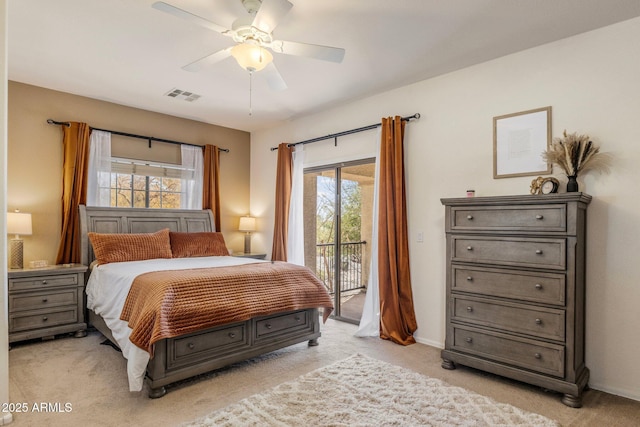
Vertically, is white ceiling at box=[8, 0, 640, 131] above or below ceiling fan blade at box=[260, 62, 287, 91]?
above

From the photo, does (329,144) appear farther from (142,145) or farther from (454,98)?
(142,145)

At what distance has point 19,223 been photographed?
3744mm

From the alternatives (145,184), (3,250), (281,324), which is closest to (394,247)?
(281,324)

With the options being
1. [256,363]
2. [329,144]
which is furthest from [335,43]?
[256,363]

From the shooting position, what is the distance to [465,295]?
10.1ft

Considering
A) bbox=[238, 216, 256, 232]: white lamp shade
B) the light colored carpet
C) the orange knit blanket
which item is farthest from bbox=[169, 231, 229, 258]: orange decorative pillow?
the light colored carpet

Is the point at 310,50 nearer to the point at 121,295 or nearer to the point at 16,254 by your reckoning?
the point at 121,295

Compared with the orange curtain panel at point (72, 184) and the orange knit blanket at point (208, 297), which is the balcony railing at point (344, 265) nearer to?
the orange knit blanket at point (208, 297)

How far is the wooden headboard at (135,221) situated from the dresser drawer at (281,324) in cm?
236

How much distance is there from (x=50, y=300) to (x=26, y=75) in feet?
7.78

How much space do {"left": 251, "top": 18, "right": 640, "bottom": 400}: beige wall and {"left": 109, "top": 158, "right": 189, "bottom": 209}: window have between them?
277cm

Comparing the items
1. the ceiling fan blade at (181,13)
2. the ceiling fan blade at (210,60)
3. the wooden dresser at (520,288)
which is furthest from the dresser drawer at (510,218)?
the ceiling fan blade at (181,13)

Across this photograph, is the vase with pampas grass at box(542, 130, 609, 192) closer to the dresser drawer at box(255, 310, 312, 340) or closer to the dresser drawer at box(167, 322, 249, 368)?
the dresser drawer at box(255, 310, 312, 340)

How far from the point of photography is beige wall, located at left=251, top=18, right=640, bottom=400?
2684 mm
